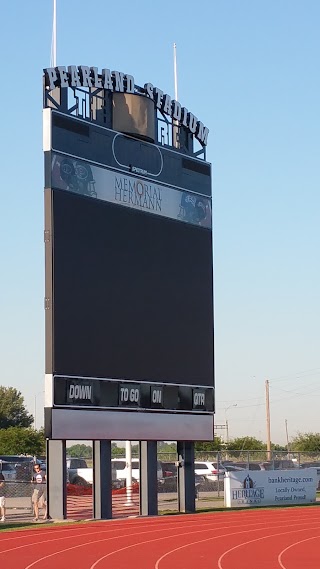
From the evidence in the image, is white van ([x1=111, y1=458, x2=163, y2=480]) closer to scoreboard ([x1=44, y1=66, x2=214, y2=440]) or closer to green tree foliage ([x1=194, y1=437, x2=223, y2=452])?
scoreboard ([x1=44, y1=66, x2=214, y2=440])

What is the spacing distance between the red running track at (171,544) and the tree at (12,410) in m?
96.2

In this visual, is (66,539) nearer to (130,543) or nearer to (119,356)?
Result: (130,543)

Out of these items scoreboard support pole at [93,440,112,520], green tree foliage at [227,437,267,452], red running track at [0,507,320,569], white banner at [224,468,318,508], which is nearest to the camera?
red running track at [0,507,320,569]

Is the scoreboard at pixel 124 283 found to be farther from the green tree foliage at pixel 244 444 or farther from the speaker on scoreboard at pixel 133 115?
the green tree foliage at pixel 244 444

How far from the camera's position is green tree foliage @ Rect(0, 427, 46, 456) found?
82.2 m

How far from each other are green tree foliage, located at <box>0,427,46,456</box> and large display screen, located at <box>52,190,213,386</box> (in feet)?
168

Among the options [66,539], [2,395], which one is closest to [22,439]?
[2,395]

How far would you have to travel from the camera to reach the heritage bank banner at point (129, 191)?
29.4 m

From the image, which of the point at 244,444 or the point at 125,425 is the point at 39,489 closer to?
the point at 125,425

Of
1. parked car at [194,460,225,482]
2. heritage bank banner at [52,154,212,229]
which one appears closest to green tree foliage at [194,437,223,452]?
parked car at [194,460,225,482]

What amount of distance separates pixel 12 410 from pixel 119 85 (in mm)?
102120

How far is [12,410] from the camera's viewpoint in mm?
129750

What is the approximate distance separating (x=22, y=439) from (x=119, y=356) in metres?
55.4

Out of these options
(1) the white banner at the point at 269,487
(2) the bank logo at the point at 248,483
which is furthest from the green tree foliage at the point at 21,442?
(2) the bank logo at the point at 248,483
